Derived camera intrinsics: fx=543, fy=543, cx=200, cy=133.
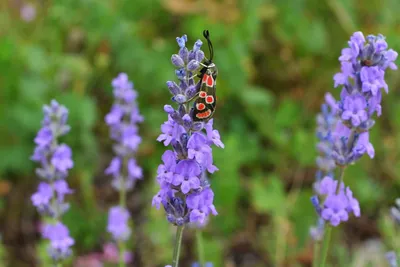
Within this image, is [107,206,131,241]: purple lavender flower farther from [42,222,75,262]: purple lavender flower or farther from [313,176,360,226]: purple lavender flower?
[313,176,360,226]: purple lavender flower

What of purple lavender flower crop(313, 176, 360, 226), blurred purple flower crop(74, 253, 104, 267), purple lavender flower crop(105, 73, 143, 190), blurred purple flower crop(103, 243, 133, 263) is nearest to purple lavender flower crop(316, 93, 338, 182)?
purple lavender flower crop(313, 176, 360, 226)

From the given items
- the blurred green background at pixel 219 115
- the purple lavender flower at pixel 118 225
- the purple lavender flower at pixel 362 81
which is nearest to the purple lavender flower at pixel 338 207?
the purple lavender flower at pixel 362 81

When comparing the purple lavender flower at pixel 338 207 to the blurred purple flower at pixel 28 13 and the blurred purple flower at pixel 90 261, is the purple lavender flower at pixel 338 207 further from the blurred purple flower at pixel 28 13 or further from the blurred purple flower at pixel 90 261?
the blurred purple flower at pixel 28 13

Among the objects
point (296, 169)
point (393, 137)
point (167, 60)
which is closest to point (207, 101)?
point (167, 60)

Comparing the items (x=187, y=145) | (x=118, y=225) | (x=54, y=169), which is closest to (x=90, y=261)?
(x=118, y=225)

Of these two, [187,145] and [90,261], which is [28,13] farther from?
[187,145]

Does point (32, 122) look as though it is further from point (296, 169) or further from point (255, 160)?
point (296, 169)
